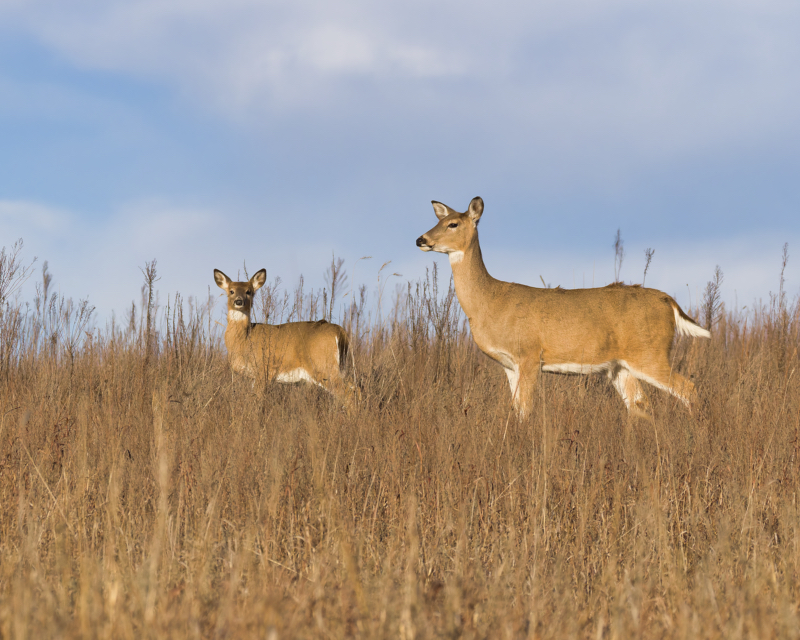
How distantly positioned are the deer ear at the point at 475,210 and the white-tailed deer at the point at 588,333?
98 cm

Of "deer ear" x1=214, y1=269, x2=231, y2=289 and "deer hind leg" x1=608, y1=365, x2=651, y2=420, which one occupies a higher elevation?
"deer ear" x1=214, y1=269, x2=231, y2=289

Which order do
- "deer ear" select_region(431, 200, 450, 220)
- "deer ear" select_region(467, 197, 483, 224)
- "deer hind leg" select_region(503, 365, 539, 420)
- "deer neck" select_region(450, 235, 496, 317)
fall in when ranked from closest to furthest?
"deer hind leg" select_region(503, 365, 539, 420) < "deer neck" select_region(450, 235, 496, 317) < "deer ear" select_region(467, 197, 483, 224) < "deer ear" select_region(431, 200, 450, 220)

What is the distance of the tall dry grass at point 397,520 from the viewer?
2.26 meters

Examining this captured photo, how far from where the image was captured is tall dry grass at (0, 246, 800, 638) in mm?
2262

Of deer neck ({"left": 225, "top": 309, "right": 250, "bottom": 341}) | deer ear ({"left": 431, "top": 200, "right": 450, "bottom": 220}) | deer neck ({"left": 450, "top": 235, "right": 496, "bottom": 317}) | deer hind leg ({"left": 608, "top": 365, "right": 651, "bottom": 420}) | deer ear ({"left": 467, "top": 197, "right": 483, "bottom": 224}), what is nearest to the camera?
deer hind leg ({"left": 608, "top": 365, "right": 651, "bottom": 420})

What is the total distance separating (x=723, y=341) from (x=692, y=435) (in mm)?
7353

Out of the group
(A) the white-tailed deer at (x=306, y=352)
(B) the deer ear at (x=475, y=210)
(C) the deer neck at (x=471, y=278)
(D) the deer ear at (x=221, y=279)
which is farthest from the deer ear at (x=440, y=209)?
(D) the deer ear at (x=221, y=279)

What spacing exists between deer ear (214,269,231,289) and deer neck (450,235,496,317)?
3800 mm

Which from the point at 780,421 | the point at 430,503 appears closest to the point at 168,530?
the point at 430,503

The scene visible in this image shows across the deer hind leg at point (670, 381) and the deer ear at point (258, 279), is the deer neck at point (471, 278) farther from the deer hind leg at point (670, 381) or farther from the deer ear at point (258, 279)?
the deer ear at point (258, 279)

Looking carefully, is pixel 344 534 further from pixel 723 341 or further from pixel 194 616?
pixel 723 341

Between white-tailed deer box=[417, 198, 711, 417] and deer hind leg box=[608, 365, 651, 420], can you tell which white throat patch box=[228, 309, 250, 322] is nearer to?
white-tailed deer box=[417, 198, 711, 417]

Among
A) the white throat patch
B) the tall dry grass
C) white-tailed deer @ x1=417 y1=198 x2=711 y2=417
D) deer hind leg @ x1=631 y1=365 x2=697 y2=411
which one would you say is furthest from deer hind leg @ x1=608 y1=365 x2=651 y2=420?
the white throat patch

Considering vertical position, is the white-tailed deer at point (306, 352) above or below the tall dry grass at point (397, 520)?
above
